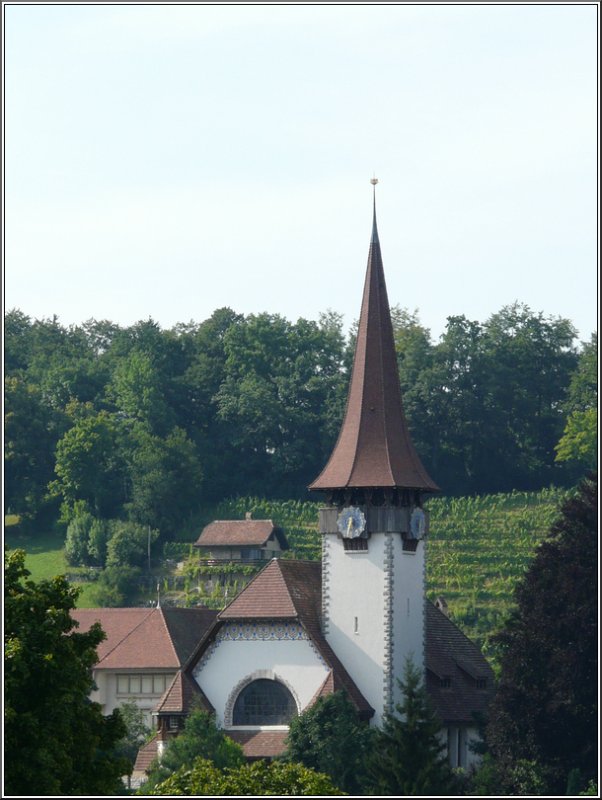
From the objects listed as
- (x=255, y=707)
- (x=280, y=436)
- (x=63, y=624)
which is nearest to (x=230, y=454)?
(x=280, y=436)

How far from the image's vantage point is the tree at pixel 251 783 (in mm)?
44469

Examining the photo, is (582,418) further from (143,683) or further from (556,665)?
(556,665)

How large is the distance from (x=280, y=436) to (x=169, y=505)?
9608 mm

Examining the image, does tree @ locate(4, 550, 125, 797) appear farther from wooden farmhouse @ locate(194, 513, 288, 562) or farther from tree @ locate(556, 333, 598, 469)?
tree @ locate(556, 333, 598, 469)

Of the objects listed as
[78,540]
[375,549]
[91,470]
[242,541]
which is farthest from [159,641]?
[91,470]

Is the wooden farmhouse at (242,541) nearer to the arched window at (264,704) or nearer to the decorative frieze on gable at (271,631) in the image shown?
the decorative frieze on gable at (271,631)

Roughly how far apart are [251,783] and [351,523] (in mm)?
25869

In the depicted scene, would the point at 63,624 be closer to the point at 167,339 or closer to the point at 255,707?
the point at 255,707

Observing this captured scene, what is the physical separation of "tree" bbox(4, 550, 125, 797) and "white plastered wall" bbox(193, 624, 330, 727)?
2763cm

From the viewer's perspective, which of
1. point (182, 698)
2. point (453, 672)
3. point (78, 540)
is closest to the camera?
point (182, 698)

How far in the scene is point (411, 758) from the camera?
60219 mm

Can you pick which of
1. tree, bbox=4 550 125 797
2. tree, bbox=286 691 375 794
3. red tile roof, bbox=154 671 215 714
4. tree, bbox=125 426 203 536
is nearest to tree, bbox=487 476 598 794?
tree, bbox=286 691 375 794

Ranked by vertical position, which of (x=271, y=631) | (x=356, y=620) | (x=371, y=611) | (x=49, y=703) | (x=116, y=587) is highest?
(x=49, y=703)

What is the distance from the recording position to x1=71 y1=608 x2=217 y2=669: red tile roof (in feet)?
272
